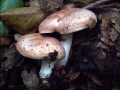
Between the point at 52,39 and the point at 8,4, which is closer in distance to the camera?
the point at 52,39

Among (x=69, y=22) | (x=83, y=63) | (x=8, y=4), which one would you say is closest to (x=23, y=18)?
(x=8, y=4)

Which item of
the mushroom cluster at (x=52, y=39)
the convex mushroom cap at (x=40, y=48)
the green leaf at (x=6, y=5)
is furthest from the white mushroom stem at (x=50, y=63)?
the green leaf at (x=6, y=5)

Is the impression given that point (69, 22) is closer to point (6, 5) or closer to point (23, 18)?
point (23, 18)

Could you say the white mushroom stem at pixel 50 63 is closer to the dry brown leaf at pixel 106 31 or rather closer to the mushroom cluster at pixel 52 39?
the mushroom cluster at pixel 52 39

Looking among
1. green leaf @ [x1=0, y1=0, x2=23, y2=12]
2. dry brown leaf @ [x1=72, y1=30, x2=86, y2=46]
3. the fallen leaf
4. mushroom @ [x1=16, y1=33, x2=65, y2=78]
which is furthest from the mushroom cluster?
green leaf @ [x1=0, y1=0, x2=23, y2=12]

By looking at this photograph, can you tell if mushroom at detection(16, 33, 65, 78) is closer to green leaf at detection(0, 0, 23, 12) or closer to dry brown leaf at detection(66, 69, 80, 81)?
dry brown leaf at detection(66, 69, 80, 81)

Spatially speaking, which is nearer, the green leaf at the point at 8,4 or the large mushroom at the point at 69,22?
the large mushroom at the point at 69,22
